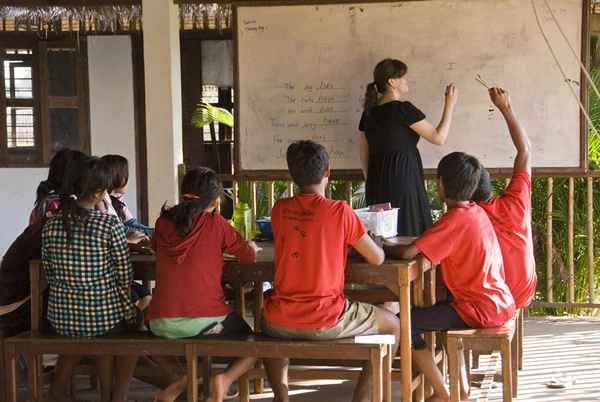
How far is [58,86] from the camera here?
8.03 metres

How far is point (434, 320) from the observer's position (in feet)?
13.3

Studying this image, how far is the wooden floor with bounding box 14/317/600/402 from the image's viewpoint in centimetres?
466

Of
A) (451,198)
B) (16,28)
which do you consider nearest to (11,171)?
(16,28)

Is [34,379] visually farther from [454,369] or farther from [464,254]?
[464,254]

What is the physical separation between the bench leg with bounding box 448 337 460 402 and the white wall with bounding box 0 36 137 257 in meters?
4.69

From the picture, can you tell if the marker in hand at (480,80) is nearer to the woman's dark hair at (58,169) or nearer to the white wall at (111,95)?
the woman's dark hair at (58,169)

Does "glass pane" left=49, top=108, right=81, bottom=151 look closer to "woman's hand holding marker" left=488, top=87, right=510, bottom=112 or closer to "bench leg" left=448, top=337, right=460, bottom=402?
"woman's hand holding marker" left=488, top=87, right=510, bottom=112

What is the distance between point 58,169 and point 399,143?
6.08 ft

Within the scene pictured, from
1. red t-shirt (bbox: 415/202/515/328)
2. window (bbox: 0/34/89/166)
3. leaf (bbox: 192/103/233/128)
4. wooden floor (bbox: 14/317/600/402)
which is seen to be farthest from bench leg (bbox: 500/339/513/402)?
window (bbox: 0/34/89/166)

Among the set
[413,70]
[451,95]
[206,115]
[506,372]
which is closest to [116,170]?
[506,372]

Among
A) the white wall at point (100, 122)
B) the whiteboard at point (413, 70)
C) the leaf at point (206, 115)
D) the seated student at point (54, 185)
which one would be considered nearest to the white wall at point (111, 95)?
the white wall at point (100, 122)

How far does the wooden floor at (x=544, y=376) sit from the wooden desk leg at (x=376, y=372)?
920 millimetres

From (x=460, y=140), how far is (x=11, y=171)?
13.0ft

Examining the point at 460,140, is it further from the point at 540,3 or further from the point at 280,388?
the point at 280,388
